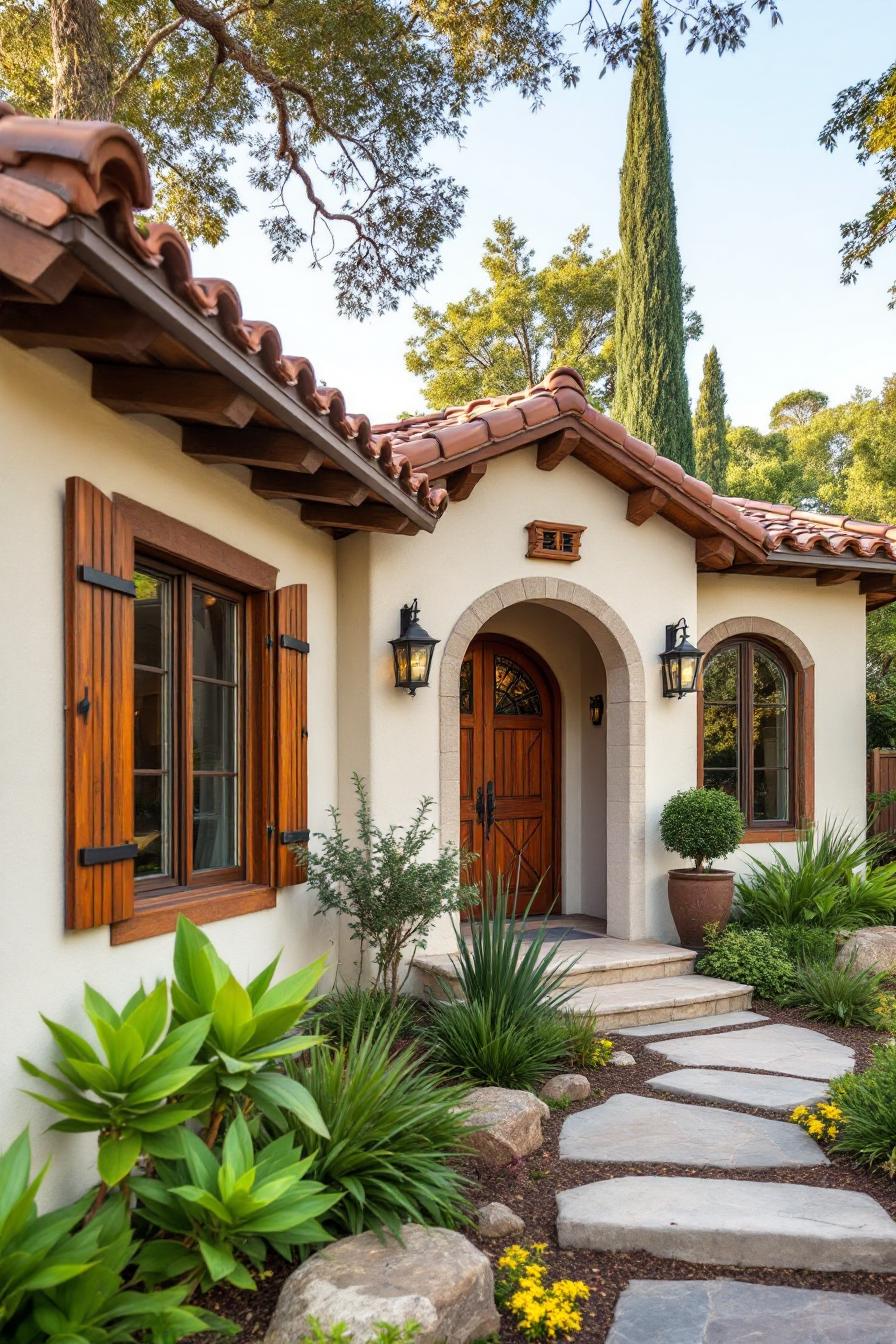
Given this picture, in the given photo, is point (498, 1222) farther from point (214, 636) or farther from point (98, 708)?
point (214, 636)

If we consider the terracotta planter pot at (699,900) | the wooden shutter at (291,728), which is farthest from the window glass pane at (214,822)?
the terracotta planter pot at (699,900)

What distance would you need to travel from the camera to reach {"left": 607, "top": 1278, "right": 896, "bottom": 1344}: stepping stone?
3.06m

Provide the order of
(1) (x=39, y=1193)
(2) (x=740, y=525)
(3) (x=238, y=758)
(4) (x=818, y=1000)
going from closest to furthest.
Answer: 1. (1) (x=39, y=1193)
2. (3) (x=238, y=758)
3. (4) (x=818, y=1000)
4. (2) (x=740, y=525)

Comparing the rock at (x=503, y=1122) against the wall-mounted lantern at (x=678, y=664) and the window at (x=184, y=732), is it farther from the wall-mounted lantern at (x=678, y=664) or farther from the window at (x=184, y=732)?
the wall-mounted lantern at (x=678, y=664)

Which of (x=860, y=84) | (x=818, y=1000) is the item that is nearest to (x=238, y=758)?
(x=818, y=1000)

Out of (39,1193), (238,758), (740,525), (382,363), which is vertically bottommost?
(39,1193)

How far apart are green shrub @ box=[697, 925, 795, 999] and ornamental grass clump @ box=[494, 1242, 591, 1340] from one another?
3.74 m

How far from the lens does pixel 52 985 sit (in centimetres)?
327

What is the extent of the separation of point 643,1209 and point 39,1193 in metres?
2.13

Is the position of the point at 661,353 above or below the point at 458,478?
above

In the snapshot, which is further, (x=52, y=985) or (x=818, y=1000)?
Answer: (x=818, y=1000)

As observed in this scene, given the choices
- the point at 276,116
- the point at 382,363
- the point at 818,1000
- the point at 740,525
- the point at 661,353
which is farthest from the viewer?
the point at 382,363

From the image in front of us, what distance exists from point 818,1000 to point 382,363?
24186mm

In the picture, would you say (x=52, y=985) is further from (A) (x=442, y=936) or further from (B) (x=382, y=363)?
(B) (x=382, y=363)
